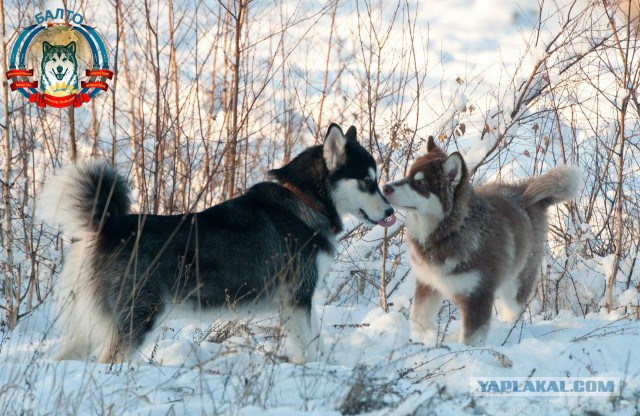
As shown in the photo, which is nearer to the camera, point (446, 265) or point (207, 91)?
point (446, 265)

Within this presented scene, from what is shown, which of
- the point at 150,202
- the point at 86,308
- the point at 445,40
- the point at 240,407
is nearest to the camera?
the point at 240,407

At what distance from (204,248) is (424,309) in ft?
6.43

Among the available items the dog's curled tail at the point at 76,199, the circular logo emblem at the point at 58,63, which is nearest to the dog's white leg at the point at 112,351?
the dog's curled tail at the point at 76,199

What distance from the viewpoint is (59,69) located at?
21.9ft

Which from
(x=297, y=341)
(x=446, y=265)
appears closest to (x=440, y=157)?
(x=446, y=265)

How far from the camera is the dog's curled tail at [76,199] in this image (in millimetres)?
3854

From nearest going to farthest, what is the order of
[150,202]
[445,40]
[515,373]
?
[515,373] < [150,202] < [445,40]

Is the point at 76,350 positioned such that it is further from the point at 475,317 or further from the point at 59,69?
the point at 59,69

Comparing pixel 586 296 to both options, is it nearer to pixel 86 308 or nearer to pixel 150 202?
pixel 150 202

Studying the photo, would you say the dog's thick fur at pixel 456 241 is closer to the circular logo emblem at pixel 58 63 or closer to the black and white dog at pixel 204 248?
the black and white dog at pixel 204 248

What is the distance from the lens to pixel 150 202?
6.74 metres

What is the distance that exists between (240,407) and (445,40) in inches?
484

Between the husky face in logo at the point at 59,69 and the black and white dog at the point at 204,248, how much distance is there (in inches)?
122

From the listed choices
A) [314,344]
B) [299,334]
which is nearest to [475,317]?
[314,344]
